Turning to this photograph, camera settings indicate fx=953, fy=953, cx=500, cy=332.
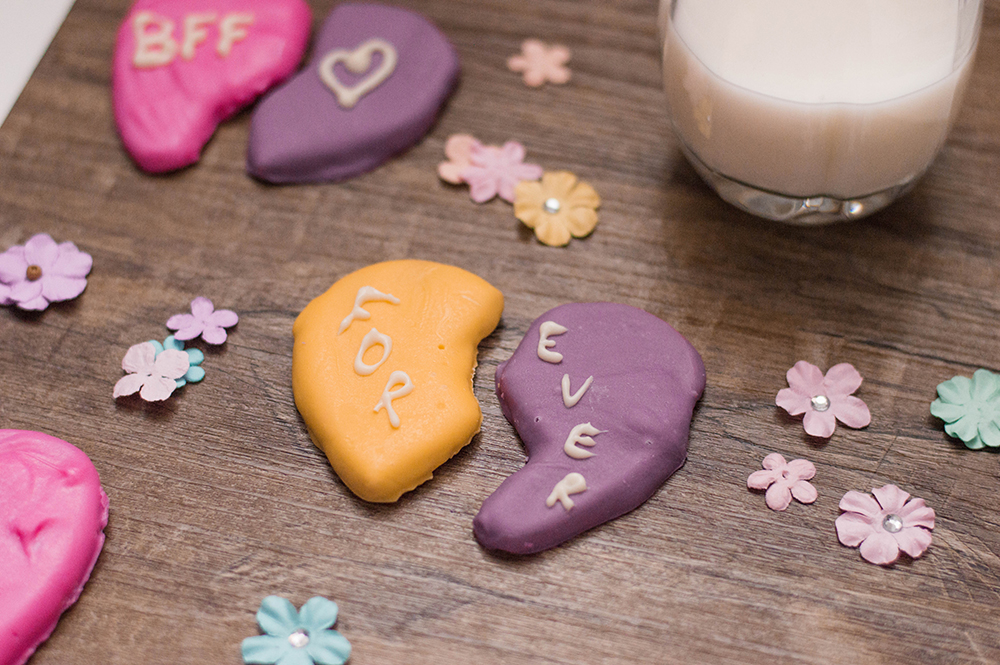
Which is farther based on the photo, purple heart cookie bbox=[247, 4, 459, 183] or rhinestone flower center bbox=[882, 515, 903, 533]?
purple heart cookie bbox=[247, 4, 459, 183]

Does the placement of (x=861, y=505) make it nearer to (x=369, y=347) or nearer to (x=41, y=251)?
(x=369, y=347)

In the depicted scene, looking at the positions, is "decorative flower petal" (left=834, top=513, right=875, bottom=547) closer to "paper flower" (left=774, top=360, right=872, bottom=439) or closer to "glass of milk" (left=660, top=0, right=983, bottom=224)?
"paper flower" (left=774, top=360, right=872, bottom=439)

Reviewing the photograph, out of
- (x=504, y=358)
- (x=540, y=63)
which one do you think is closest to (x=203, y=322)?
(x=504, y=358)

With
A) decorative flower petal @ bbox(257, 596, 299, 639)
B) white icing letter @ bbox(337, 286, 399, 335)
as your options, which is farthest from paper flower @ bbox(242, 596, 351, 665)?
white icing letter @ bbox(337, 286, 399, 335)

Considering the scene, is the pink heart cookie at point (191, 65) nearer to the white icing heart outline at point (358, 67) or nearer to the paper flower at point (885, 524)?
the white icing heart outline at point (358, 67)

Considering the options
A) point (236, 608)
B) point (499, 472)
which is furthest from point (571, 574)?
point (236, 608)

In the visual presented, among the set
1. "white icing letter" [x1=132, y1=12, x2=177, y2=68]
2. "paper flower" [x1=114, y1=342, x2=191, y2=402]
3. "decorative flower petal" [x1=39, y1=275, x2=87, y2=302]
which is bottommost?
Answer: "paper flower" [x1=114, y1=342, x2=191, y2=402]
